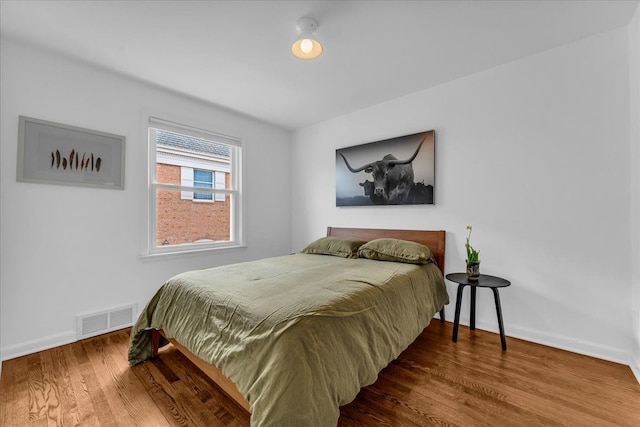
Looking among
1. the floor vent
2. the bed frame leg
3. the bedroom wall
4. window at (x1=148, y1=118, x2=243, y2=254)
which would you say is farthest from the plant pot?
the floor vent

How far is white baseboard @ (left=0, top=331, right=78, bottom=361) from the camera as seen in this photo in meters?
2.02

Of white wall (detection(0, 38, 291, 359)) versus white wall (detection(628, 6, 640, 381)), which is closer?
white wall (detection(628, 6, 640, 381))

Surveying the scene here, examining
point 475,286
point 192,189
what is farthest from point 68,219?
point 475,286

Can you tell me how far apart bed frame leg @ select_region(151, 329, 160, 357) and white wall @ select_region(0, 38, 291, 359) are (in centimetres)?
86

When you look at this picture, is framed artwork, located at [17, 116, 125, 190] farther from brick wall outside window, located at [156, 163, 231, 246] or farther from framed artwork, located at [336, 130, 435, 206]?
framed artwork, located at [336, 130, 435, 206]

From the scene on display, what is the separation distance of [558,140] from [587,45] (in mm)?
721

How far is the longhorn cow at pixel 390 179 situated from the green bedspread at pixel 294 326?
102 cm

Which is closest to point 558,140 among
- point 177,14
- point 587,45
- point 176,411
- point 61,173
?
point 587,45

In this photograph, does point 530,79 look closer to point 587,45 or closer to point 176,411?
point 587,45

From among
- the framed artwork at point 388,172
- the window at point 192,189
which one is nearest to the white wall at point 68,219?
the window at point 192,189

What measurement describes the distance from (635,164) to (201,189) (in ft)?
12.7

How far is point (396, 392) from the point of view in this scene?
5.37ft

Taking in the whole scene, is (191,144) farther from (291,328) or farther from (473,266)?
(473,266)

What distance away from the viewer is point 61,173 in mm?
2273
